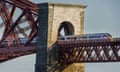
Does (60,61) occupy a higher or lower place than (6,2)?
lower

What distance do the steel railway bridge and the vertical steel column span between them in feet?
8.30

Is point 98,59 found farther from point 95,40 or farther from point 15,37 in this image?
point 15,37

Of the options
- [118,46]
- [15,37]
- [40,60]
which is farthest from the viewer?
[15,37]

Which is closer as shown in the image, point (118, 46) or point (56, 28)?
point (118, 46)

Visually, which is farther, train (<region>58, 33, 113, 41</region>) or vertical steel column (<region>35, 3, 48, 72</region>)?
vertical steel column (<region>35, 3, 48, 72</region>)

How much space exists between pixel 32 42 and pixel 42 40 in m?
9.00

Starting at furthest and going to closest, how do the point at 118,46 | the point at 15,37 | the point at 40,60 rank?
the point at 15,37
the point at 40,60
the point at 118,46

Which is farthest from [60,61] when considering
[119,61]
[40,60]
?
[119,61]

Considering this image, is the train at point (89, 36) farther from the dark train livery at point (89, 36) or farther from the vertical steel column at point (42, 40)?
the vertical steel column at point (42, 40)

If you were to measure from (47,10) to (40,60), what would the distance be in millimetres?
9119

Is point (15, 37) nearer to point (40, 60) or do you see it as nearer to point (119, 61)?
point (40, 60)

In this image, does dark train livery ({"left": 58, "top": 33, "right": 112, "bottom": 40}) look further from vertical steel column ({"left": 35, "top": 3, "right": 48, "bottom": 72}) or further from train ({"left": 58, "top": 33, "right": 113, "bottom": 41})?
vertical steel column ({"left": 35, "top": 3, "right": 48, "bottom": 72})

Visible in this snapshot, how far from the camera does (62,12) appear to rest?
16312 cm

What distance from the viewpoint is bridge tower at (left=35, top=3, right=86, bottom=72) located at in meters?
160
